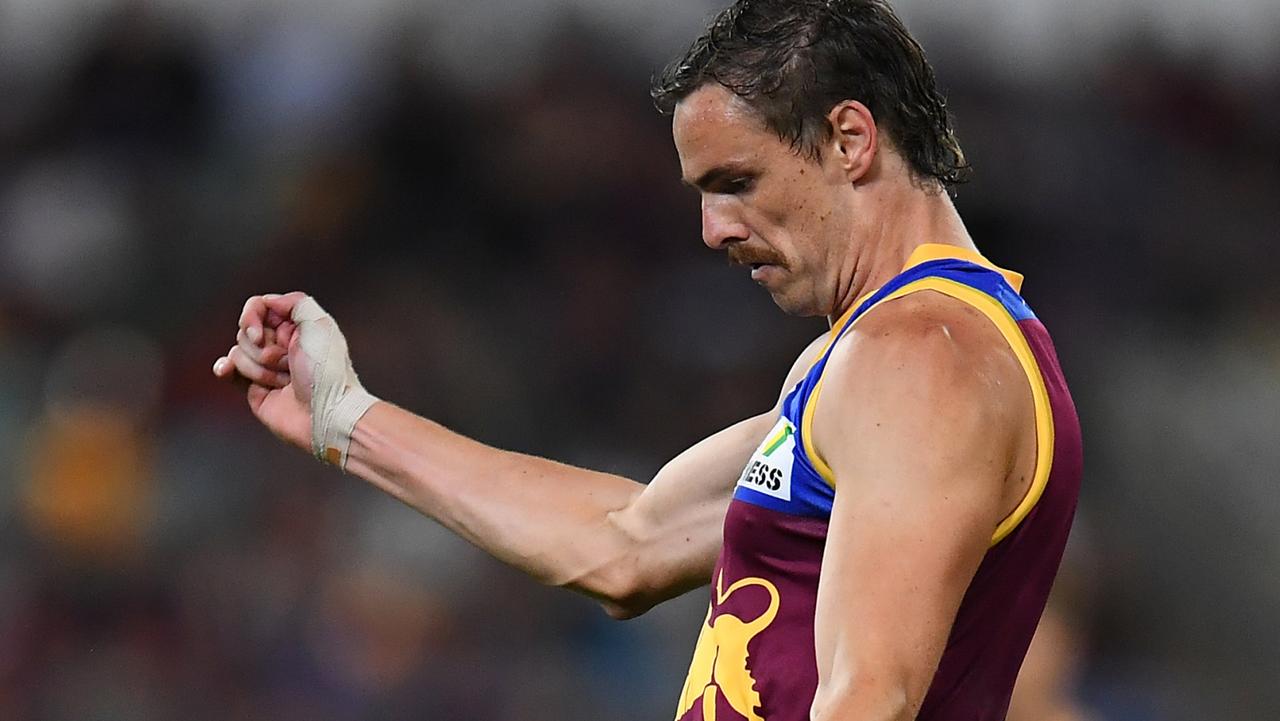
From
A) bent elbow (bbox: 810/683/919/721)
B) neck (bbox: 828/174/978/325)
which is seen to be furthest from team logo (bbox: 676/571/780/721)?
neck (bbox: 828/174/978/325)

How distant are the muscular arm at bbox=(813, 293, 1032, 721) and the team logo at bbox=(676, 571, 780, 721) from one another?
344 mm

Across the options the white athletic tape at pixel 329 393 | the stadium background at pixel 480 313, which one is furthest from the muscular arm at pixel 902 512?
the stadium background at pixel 480 313

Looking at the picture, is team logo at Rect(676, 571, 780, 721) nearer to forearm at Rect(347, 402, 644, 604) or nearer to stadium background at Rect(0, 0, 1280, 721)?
forearm at Rect(347, 402, 644, 604)

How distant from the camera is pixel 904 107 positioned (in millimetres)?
2830

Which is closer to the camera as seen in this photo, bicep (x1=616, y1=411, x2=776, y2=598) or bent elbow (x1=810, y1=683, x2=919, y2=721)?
bent elbow (x1=810, y1=683, x2=919, y2=721)

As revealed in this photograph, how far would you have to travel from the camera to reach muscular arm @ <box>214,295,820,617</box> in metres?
3.55

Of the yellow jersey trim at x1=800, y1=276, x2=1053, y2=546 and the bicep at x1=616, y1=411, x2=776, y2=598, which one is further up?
the yellow jersey trim at x1=800, y1=276, x2=1053, y2=546

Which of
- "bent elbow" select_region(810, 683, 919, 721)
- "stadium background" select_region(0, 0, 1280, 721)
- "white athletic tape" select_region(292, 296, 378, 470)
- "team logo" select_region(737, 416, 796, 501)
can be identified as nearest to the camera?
"bent elbow" select_region(810, 683, 919, 721)

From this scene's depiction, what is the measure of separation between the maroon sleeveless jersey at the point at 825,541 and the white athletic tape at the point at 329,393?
1118 mm

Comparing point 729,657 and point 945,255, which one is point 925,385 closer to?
point 945,255

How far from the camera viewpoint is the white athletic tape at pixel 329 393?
3.66 metres

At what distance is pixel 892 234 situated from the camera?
9.23 feet

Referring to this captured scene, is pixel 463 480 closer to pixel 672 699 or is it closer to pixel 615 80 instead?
pixel 672 699

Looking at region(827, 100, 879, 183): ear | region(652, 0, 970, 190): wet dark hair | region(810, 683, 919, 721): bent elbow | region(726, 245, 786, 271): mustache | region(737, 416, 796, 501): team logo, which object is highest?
region(652, 0, 970, 190): wet dark hair
